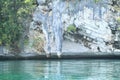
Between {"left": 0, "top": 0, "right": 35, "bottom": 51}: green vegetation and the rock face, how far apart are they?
1.13m

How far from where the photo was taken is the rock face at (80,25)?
30453 millimetres

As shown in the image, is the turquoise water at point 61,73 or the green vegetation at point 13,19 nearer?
the turquoise water at point 61,73

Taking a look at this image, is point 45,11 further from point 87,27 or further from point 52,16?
point 87,27

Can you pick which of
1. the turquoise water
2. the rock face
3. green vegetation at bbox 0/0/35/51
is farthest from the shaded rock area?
the turquoise water

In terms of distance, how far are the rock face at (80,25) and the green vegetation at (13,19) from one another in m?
1.13

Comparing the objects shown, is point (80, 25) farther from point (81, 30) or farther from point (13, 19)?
point (13, 19)

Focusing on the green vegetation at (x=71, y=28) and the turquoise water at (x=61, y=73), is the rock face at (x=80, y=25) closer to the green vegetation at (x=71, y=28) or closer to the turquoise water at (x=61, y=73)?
the green vegetation at (x=71, y=28)

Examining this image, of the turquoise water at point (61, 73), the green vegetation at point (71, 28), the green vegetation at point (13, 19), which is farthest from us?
the green vegetation at point (13, 19)

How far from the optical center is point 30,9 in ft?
101

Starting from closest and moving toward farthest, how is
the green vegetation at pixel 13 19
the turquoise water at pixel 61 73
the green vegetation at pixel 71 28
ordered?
the turquoise water at pixel 61 73
the green vegetation at pixel 71 28
the green vegetation at pixel 13 19

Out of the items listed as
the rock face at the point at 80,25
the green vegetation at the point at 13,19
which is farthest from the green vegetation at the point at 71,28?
the green vegetation at the point at 13,19

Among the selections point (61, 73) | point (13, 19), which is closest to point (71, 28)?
point (13, 19)

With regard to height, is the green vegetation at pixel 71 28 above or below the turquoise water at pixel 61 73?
above

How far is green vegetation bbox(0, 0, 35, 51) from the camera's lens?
100ft
